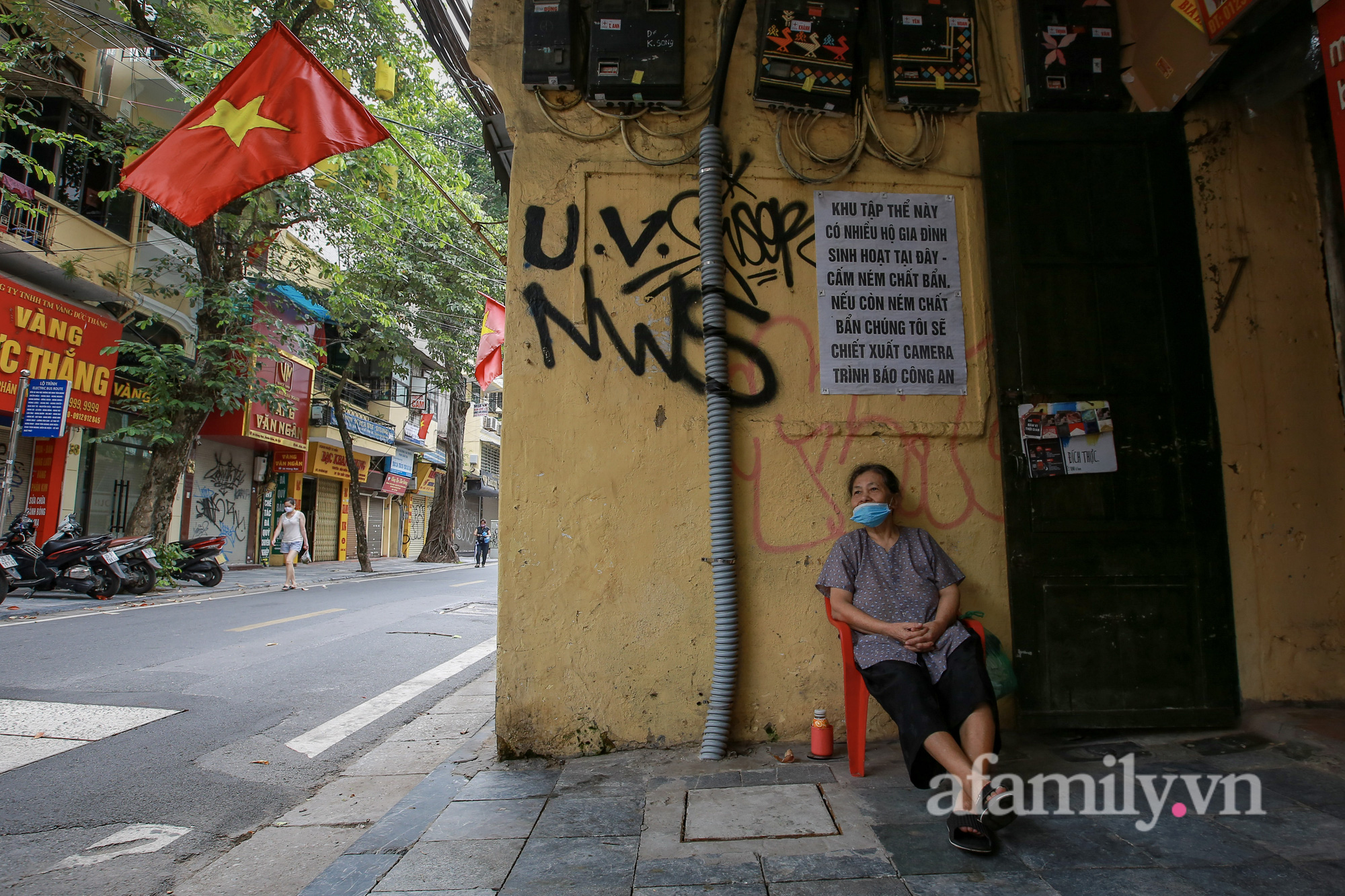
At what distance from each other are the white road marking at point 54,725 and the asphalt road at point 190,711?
0.29 feet

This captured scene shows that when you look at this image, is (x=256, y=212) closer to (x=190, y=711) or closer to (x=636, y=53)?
(x=190, y=711)

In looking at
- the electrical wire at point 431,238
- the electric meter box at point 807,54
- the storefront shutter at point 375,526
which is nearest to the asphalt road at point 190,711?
the electric meter box at point 807,54

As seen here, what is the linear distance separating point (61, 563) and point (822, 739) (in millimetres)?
10953

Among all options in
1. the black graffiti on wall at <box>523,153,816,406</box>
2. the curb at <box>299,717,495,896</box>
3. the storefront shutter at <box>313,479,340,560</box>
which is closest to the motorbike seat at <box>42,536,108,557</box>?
the curb at <box>299,717,495,896</box>

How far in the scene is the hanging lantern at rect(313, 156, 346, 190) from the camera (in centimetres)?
1120

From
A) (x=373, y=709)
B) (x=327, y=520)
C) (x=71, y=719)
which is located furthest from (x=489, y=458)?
(x=71, y=719)

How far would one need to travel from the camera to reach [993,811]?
224cm

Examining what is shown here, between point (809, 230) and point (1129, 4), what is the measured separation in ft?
6.57

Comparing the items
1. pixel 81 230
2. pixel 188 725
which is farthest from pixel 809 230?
pixel 81 230

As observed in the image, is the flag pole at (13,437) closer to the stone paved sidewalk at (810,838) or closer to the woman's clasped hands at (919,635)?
the stone paved sidewalk at (810,838)

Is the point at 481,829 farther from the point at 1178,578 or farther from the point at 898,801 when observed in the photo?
the point at 1178,578

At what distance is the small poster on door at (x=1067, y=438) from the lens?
344 cm

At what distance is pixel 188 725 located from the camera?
13.5 ft

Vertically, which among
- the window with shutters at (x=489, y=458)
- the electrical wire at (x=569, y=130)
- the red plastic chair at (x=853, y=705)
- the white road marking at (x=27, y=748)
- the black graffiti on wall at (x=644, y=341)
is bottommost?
the white road marking at (x=27, y=748)
